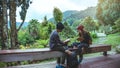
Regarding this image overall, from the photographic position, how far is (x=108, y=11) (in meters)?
28.6

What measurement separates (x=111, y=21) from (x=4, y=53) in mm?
23756

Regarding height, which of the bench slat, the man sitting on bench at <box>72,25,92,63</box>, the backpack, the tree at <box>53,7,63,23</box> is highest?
the tree at <box>53,7,63,23</box>

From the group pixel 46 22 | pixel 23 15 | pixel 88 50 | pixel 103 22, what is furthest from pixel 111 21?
pixel 88 50

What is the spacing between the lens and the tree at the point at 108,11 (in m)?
26.9

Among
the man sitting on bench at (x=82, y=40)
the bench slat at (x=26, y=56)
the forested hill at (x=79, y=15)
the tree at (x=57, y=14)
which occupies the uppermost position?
the forested hill at (x=79, y=15)

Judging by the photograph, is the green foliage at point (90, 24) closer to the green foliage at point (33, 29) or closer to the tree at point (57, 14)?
the tree at point (57, 14)

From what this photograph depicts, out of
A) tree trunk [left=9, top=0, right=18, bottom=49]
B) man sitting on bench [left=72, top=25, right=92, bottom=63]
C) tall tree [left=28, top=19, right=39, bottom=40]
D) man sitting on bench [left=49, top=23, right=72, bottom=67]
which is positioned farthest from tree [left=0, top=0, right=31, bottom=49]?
tall tree [left=28, top=19, right=39, bottom=40]

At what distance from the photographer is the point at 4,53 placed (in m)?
6.60

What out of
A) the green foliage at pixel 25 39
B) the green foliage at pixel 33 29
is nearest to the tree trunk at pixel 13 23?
the green foliage at pixel 25 39

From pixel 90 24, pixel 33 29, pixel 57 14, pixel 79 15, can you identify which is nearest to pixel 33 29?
pixel 33 29

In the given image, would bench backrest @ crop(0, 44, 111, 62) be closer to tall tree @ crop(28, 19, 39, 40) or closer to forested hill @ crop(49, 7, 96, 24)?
tall tree @ crop(28, 19, 39, 40)

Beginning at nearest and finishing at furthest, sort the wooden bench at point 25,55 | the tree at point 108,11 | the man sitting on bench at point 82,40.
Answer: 1. the wooden bench at point 25,55
2. the man sitting on bench at point 82,40
3. the tree at point 108,11

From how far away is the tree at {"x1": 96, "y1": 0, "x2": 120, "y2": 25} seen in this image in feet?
88.4

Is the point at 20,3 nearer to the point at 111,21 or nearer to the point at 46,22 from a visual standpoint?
the point at 46,22
